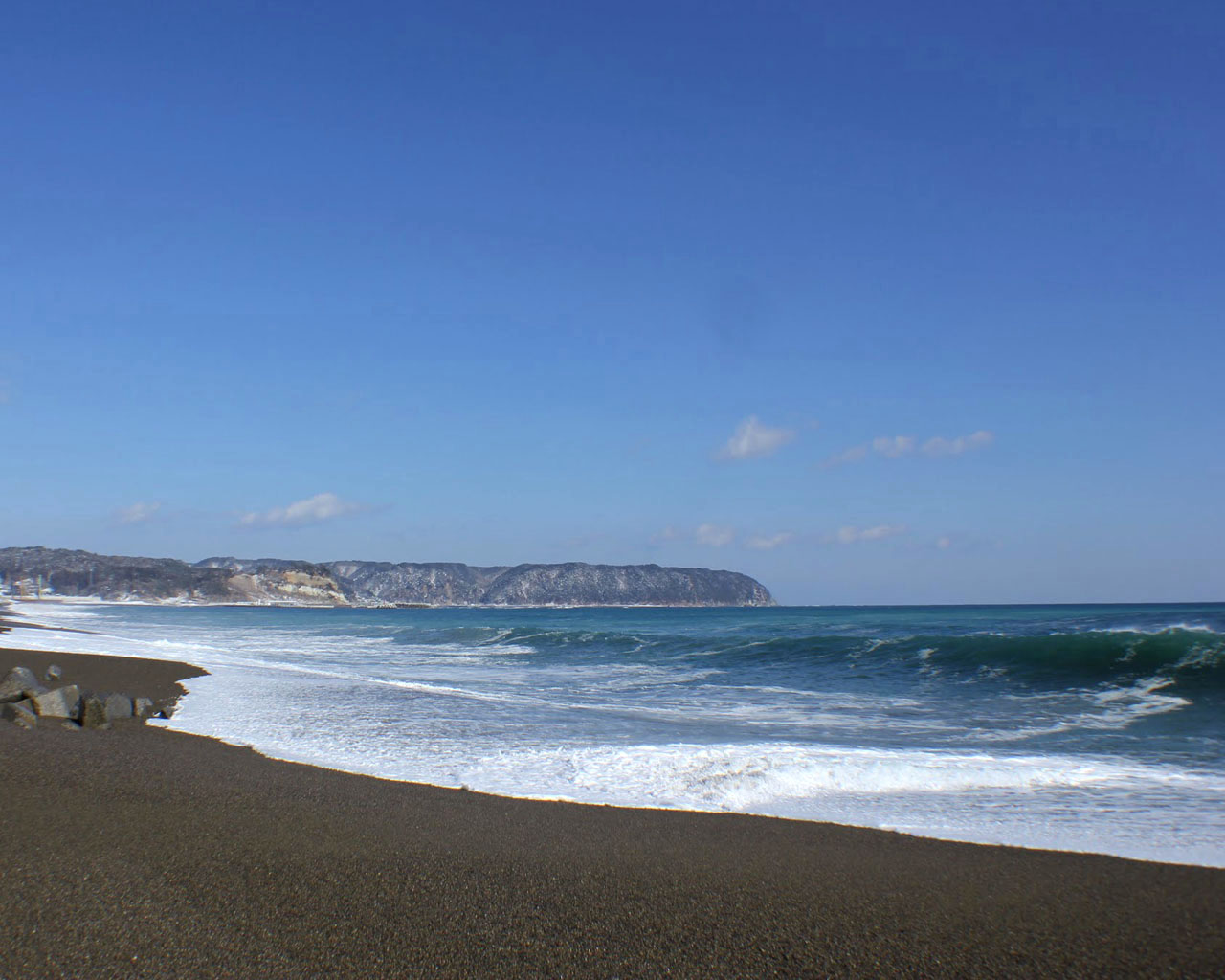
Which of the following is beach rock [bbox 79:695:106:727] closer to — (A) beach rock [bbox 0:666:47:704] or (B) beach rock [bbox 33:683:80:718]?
(B) beach rock [bbox 33:683:80:718]

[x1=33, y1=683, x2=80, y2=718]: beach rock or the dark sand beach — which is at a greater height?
the dark sand beach

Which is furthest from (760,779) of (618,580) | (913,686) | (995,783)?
(618,580)

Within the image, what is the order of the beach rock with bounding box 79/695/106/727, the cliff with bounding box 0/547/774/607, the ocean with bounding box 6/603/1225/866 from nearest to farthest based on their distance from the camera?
the ocean with bounding box 6/603/1225/866 → the beach rock with bounding box 79/695/106/727 → the cliff with bounding box 0/547/774/607

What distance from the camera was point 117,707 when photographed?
10461 millimetres

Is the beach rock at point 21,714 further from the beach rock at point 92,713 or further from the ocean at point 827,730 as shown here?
the ocean at point 827,730

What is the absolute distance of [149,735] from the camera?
370 inches

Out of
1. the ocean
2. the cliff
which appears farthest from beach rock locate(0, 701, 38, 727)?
the cliff

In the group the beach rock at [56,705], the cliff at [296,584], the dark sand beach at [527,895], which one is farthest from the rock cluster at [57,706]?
the cliff at [296,584]

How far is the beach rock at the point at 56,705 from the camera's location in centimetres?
972

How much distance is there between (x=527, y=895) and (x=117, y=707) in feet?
27.6

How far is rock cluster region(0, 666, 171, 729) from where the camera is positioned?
955 cm

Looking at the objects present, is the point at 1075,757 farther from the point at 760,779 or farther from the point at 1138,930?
the point at 1138,930

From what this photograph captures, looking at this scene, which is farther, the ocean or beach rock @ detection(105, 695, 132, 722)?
beach rock @ detection(105, 695, 132, 722)

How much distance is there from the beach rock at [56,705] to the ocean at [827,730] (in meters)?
1.33
